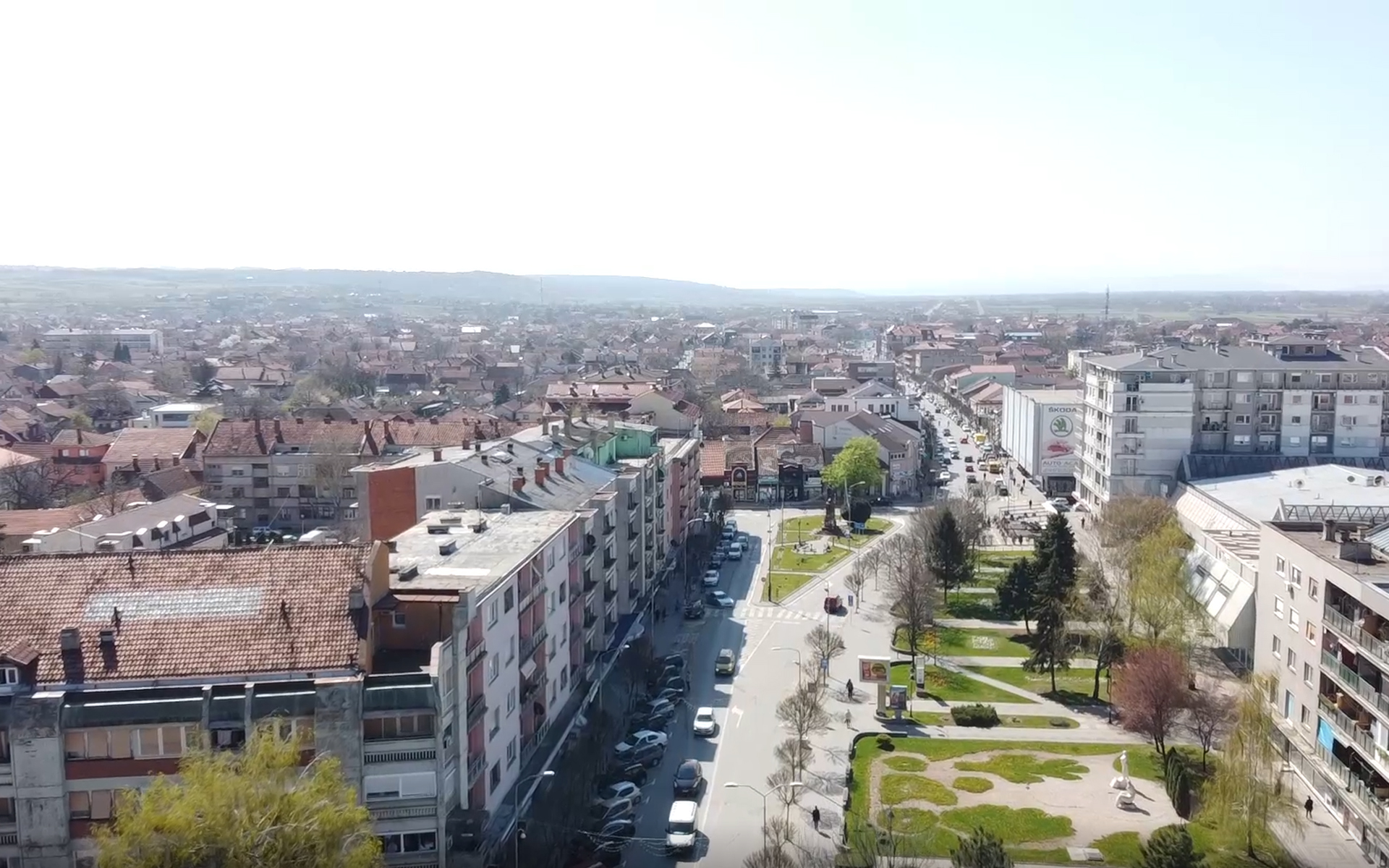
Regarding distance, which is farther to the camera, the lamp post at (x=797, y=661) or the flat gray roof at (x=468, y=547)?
the lamp post at (x=797, y=661)

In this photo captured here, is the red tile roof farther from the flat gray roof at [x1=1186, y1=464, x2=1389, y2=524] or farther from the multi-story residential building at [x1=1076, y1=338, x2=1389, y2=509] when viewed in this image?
the multi-story residential building at [x1=1076, y1=338, x2=1389, y2=509]

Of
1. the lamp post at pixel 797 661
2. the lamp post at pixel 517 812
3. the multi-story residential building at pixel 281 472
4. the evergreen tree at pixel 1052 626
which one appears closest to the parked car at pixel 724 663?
the lamp post at pixel 797 661

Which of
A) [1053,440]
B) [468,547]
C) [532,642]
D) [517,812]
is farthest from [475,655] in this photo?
[1053,440]

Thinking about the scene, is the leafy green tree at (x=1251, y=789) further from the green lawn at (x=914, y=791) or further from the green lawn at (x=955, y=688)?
the green lawn at (x=955, y=688)

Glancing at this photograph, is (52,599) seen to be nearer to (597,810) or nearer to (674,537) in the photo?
(597,810)

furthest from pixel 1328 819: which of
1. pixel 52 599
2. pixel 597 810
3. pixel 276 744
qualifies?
pixel 52 599

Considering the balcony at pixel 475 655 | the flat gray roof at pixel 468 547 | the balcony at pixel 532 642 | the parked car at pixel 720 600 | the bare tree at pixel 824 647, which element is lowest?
the parked car at pixel 720 600
